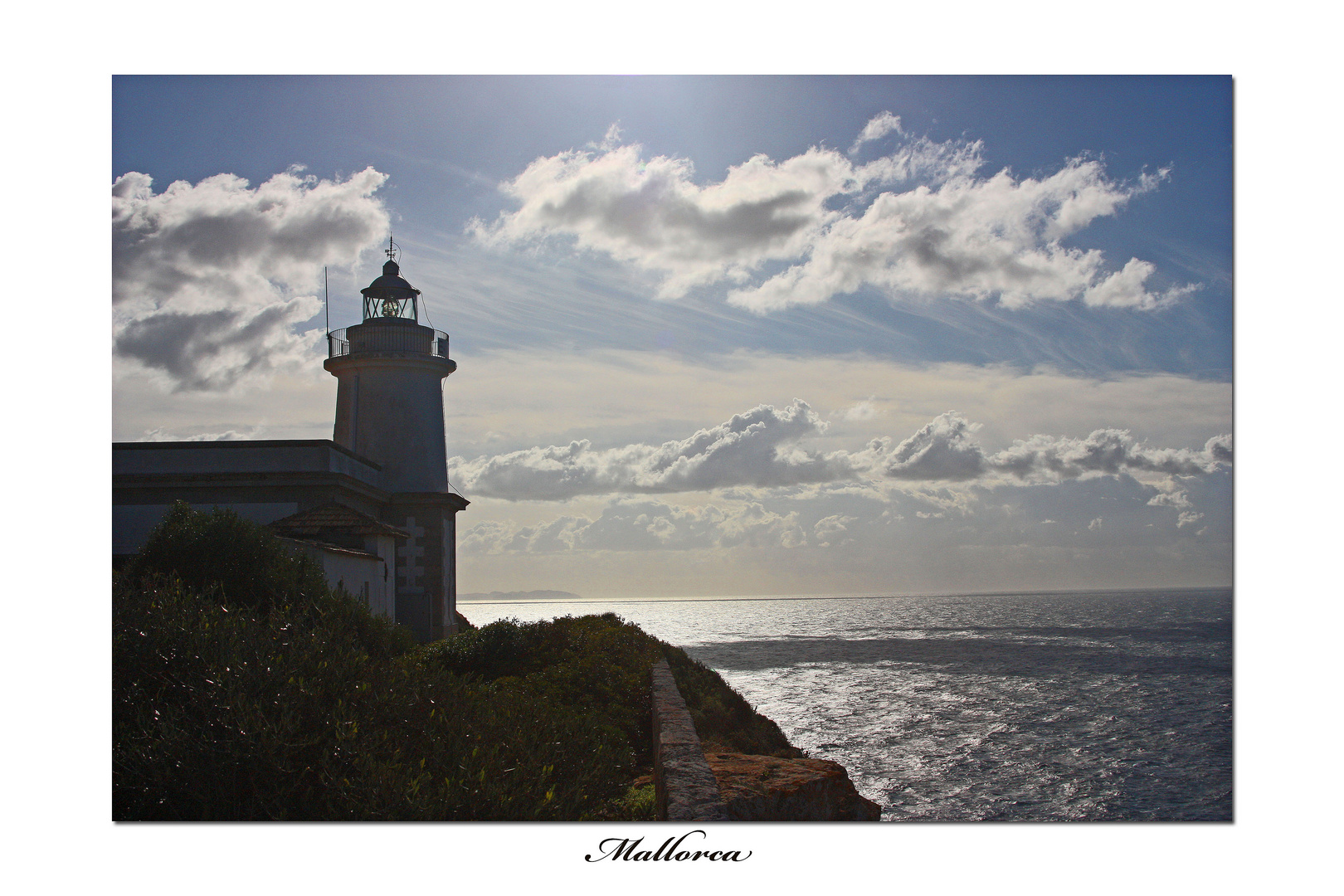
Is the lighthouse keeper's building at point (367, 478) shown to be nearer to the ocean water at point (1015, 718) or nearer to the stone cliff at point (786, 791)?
the ocean water at point (1015, 718)

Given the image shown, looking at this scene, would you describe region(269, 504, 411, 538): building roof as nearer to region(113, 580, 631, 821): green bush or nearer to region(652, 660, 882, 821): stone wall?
region(113, 580, 631, 821): green bush

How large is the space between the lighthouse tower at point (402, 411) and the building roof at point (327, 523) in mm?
5116

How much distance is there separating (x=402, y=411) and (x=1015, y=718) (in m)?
23.9

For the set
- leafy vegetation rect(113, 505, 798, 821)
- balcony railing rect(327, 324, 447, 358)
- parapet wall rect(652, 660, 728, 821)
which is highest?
balcony railing rect(327, 324, 447, 358)

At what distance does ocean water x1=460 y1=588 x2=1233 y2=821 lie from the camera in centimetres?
2077

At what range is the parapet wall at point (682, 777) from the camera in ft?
20.5

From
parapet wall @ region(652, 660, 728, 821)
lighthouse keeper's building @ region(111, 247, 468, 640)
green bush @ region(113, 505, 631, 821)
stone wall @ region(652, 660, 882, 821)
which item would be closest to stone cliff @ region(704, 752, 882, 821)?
stone wall @ region(652, 660, 882, 821)

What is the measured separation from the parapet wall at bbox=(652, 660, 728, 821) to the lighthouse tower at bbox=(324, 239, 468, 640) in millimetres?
13427

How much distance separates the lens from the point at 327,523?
15258mm

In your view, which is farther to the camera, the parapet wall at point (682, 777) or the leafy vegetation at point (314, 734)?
the parapet wall at point (682, 777)

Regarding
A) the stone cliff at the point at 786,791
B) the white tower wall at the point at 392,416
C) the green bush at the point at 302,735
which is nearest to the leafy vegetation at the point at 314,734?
the green bush at the point at 302,735

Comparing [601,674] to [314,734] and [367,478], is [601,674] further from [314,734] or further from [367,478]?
[367,478]

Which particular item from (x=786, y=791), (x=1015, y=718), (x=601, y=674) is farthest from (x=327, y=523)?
(x=1015, y=718)
